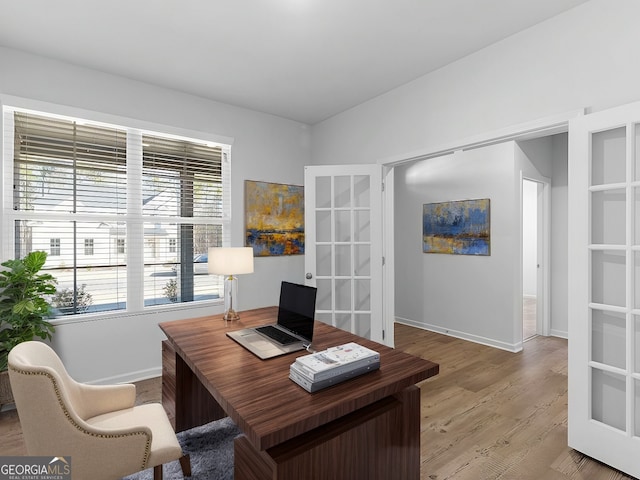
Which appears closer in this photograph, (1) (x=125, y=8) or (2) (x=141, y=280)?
(1) (x=125, y=8)

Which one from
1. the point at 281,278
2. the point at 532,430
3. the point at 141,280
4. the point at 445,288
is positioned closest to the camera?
the point at 532,430

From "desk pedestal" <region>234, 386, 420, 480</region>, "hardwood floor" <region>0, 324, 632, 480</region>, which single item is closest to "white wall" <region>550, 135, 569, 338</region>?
"hardwood floor" <region>0, 324, 632, 480</region>

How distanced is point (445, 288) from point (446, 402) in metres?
2.21

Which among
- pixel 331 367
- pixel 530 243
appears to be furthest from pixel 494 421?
pixel 530 243

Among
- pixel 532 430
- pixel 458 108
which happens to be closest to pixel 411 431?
pixel 532 430

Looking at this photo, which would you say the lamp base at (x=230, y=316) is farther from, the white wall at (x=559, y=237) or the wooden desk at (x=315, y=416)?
the white wall at (x=559, y=237)

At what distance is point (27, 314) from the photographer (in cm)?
242

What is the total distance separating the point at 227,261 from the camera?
7.86 feet

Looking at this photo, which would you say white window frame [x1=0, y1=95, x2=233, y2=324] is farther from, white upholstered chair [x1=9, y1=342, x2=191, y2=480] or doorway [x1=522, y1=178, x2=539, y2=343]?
doorway [x1=522, y1=178, x2=539, y2=343]

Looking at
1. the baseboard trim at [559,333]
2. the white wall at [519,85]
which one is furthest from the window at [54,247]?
the baseboard trim at [559,333]

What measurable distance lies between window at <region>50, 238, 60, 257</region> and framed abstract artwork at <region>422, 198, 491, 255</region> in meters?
4.32

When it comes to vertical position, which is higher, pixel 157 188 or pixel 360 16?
pixel 360 16

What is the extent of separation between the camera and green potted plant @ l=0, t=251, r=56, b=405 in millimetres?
2391

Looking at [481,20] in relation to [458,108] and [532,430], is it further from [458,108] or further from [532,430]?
[532,430]
